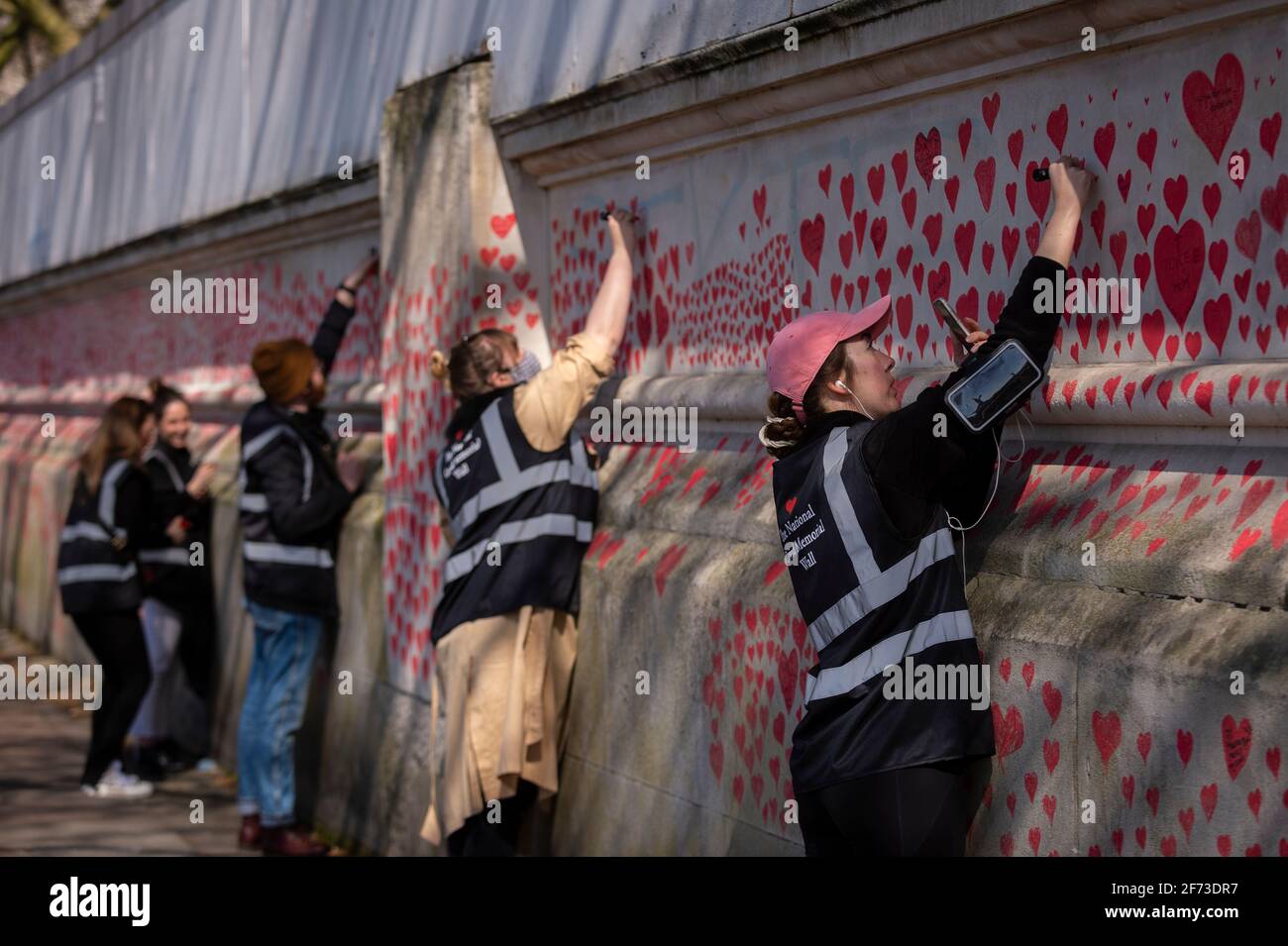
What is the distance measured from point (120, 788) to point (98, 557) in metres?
1.20

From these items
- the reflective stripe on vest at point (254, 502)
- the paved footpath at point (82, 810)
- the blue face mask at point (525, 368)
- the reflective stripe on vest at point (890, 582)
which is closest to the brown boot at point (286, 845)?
the paved footpath at point (82, 810)

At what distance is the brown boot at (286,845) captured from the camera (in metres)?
7.71

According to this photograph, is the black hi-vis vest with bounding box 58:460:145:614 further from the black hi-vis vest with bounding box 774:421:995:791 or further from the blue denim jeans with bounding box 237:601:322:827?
the black hi-vis vest with bounding box 774:421:995:791

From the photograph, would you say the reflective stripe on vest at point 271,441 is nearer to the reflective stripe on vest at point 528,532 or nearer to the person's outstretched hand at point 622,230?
the reflective stripe on vest at point 528,532

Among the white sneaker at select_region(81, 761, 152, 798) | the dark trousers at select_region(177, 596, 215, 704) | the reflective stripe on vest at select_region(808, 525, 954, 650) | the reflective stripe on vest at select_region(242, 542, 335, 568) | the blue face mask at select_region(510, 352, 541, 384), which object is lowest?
the white sneaker at select_region(81, 761, 152, 798)

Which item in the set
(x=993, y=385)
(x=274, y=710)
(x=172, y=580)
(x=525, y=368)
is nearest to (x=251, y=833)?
(x=274, y=710)

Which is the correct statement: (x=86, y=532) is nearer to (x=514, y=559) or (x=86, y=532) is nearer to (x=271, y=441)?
(x=271, y=441)

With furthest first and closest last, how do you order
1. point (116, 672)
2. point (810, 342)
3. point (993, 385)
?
point (116, 672), point (810, 342), point (993, 385)

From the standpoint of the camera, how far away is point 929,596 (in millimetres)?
3951

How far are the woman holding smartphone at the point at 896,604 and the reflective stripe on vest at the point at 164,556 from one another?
19.6 feet

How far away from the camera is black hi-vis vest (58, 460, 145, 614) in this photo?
866cm

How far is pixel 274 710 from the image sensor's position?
7.80 metres

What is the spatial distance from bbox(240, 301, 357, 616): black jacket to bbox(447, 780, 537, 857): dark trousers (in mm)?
1946

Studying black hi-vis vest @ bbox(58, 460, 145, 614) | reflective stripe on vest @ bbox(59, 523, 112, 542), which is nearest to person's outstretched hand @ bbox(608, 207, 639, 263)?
black hi-vis vest @ bbox(58, 460, 145, 614)
